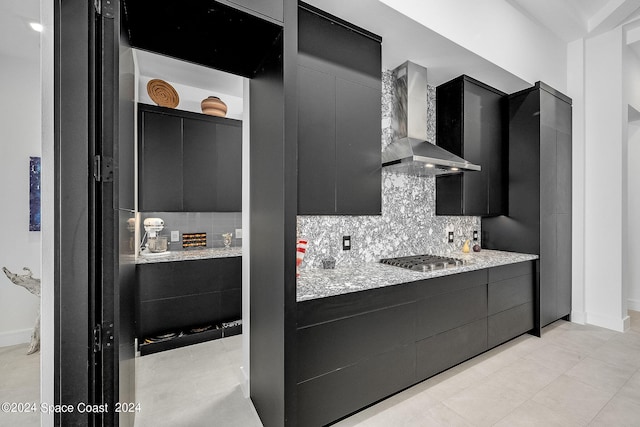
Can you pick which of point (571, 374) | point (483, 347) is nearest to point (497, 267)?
point (483, 347)

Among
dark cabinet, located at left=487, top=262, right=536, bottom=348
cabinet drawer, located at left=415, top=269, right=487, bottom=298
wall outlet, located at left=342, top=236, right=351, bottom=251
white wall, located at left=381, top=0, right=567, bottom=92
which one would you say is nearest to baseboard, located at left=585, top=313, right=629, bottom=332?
dark cabinet, located at left=487, top=262, right=536, bottom=348

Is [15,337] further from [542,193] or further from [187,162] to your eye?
[542,193]

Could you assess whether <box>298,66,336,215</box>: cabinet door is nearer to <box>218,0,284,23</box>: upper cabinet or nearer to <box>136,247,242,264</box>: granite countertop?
<box>218,0,284,23</box>: upper cabinet

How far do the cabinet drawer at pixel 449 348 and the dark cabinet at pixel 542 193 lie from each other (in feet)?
3.45

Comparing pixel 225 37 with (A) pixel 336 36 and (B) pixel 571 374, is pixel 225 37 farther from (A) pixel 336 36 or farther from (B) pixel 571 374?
(B) pixel 571 374

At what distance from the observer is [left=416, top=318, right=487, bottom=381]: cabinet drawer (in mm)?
2025

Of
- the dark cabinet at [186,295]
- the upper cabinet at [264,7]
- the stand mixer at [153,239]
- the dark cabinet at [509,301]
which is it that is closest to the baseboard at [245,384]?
the dark cabinet at [186,295]

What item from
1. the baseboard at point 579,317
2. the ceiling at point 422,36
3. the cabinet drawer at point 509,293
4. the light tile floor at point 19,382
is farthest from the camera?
the baseboard at point 579,317

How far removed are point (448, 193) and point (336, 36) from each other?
1871 mm

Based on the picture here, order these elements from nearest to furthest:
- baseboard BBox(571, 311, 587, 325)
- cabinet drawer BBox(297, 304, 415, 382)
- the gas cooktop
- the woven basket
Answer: cabinet drawer BBox(297, 304, 415, 382)
the gas cooktop
the woven basket
baseboard BBox(571, 311, 587, 325)

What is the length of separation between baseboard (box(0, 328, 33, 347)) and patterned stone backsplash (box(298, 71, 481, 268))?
5.02ft

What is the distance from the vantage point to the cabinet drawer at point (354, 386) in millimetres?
1534

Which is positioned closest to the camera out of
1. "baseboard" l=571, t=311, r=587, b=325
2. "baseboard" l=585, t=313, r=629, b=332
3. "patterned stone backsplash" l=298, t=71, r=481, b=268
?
"patterned stone backsplash" l=298, t=71, r=481, b=268

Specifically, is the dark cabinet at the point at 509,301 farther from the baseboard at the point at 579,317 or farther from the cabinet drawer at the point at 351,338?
the cabinet drawer at the point at 351,338
